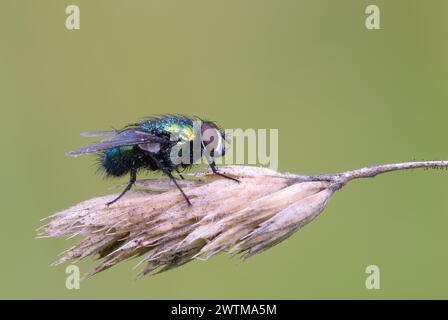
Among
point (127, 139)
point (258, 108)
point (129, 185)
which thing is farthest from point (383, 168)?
point (258, 108)

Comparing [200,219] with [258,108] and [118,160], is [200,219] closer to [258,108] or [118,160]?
[118,160]

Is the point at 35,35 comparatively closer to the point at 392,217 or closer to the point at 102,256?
the point at 392,217

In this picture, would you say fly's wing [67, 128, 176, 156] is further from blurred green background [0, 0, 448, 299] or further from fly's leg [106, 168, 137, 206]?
blurred green background [0, 0, 448, 299]

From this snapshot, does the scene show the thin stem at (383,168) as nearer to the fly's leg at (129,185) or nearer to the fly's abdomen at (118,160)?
the fly's leg at (129,185)

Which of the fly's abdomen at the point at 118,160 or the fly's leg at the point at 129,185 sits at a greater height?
the fly's abdomen at the point at 118,160

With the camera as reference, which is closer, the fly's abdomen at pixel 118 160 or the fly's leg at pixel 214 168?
the fly's leg at pixel 214 168

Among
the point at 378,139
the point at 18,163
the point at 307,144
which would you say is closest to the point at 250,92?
the point at 307,144

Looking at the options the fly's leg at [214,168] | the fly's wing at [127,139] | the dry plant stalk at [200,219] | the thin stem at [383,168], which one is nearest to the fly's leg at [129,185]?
the dry plant stalk at [200,219]
